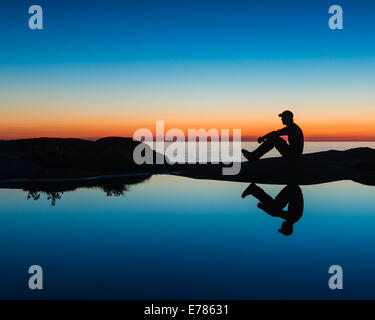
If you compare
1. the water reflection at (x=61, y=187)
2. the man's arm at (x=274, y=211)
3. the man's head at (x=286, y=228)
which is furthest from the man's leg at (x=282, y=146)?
the man's head at (x=286, y=228)

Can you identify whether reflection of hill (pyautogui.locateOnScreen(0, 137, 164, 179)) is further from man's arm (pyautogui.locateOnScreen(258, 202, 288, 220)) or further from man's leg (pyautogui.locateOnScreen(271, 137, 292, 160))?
man's arm (pyautogui.locateOnScreen(258, 202, 288, 220))

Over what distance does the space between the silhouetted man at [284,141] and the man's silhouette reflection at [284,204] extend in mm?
1603

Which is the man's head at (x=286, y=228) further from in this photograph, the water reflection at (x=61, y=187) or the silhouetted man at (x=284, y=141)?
the silhouetted man at (x=284, y=141)

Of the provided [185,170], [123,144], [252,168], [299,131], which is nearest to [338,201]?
[299,131]

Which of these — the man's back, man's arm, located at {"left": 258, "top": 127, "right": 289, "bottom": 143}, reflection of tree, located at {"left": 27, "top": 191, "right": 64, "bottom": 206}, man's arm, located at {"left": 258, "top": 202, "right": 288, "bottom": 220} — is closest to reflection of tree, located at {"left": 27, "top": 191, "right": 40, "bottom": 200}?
reflection of tree, located at {"left": 27, "top": 191, "right": 64, "bottom": 206}

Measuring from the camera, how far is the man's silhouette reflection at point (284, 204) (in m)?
7.16

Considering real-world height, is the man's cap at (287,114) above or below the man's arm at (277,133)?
above

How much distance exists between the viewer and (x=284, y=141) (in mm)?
12641

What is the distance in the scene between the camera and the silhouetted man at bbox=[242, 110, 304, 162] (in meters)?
12.4

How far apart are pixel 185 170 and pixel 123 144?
7.39 meters

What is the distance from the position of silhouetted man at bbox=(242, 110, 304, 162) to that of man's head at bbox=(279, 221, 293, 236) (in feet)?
19.1

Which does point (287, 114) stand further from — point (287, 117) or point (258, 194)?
point (258, 194)

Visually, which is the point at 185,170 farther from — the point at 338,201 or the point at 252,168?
the point at 338,201
